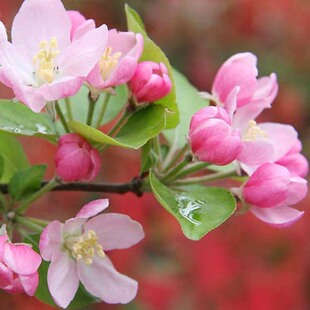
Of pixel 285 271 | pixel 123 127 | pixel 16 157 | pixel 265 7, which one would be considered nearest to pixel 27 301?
pixel 285 271

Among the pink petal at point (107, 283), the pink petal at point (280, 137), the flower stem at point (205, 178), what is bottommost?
the pink petal at point (107, 283)

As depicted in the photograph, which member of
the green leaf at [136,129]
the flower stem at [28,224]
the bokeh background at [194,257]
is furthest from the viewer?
the bokeh background at [194,257]

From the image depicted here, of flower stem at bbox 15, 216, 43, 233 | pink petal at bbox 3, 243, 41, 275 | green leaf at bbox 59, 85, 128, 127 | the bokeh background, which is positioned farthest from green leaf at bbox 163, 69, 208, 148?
the bokeh background

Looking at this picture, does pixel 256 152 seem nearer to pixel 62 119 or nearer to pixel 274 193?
pixel 274 193

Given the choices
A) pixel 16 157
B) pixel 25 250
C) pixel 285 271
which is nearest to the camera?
pixel 25 250

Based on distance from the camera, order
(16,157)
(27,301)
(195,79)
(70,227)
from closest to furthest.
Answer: (70,227) → (16,157) → (27,301) → (195,79)

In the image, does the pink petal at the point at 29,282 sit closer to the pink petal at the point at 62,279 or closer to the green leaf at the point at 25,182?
the pink petal at the point at 62,279

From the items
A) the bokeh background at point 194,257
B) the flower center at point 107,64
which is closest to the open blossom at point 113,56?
the flower center at point 107,64

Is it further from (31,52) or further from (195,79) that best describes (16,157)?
(195,79)
